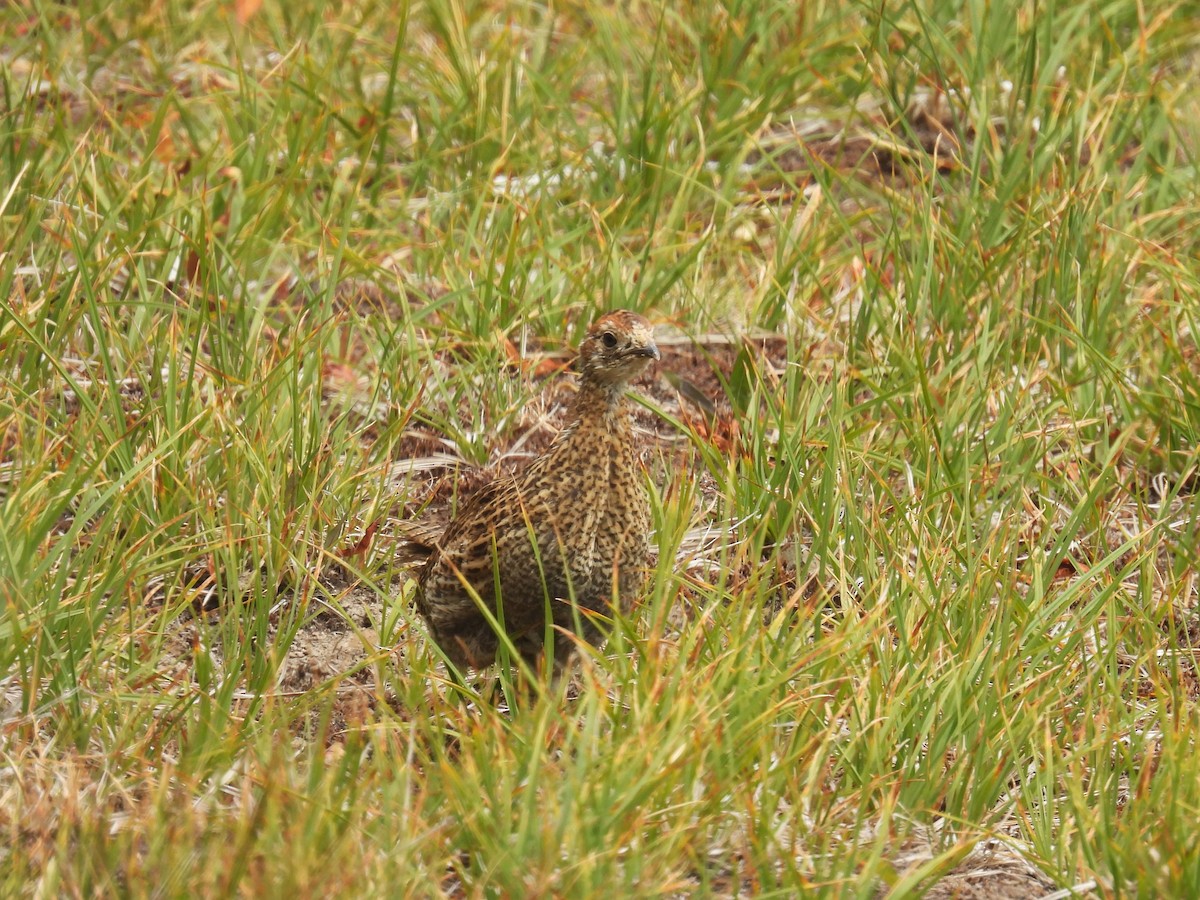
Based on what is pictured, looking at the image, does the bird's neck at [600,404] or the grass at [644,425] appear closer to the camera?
the grass at [644,425]

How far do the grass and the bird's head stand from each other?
→ 0.43m

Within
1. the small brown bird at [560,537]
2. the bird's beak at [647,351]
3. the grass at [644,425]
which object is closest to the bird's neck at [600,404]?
the small brown bird at [560,537]

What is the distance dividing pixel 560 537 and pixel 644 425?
1.47 metres

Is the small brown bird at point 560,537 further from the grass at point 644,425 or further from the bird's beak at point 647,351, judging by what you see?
the grass at point 644,425

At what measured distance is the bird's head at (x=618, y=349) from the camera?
4.80 metres

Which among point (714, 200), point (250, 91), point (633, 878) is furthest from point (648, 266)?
point (633, 878)

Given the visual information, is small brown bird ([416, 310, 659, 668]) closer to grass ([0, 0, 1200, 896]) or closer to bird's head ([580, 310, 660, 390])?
bird's head ([580, 310, 660, 390])

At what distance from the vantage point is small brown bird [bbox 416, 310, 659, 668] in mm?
4598

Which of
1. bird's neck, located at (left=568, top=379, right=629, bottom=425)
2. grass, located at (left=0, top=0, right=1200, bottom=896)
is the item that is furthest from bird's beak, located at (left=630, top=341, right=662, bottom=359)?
grass, located at (left=0, top=0, right=1200, bottom=896)

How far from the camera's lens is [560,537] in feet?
15.1

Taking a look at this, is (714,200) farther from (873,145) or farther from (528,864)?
(528,864)

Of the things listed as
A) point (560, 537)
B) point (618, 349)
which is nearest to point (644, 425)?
point (618, 349)

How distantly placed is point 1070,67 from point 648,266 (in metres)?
1.90

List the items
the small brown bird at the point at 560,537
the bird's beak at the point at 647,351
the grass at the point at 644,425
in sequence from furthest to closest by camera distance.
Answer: the bird's beak at the point at 647,351, the small brown bird at the point at 560,537, the grass at the point at 644,425
